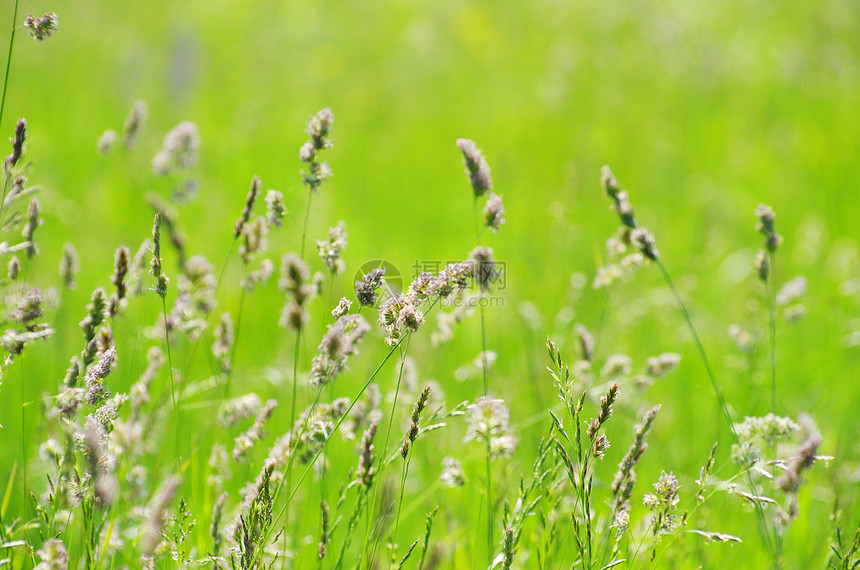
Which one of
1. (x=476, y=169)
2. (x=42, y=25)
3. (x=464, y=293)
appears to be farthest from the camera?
(x=464, y=293)

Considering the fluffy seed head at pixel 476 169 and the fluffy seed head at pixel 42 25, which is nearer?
the fluffy seed head at pixel 42 25

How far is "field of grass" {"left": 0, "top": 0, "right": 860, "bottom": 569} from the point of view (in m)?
1.64

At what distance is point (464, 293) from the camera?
1901mm

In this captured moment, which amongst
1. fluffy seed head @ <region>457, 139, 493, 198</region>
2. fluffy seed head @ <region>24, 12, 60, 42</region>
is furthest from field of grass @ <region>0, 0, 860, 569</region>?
fluffy seed head @ <region>24, 12, 60, 42</region>

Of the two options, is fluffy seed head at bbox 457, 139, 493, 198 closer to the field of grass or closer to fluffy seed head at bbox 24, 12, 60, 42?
the field of grass

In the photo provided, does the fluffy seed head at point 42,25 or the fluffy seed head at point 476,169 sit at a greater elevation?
the fluffy seed head at point 42,25

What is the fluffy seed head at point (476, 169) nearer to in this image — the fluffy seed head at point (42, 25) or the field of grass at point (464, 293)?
the field of grass at point (464, 293)

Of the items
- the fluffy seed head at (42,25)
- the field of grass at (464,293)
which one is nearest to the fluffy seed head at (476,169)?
the field of grass at (464,293)

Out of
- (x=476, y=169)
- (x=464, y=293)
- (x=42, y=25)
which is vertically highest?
(x=42, y=25)

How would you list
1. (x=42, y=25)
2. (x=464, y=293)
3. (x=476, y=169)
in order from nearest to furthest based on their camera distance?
(x=42, y=25) < (x=476, y=169) < (x=464, y=293)

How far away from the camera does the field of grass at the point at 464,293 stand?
164 centimetres

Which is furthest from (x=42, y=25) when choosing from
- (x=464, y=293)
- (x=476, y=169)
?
(x=464, y=293)

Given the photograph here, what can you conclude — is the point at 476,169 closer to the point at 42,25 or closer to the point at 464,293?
the point at 464,293

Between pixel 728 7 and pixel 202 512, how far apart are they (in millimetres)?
9729
